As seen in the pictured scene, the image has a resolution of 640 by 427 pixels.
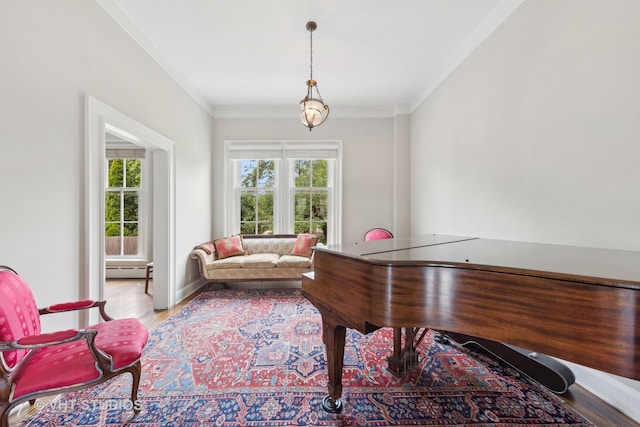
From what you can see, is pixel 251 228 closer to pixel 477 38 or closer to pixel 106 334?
pixel 106 334

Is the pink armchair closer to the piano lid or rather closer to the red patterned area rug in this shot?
the red patterned area rug

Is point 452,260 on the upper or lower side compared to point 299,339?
upper

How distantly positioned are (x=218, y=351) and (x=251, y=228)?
2.59 metres

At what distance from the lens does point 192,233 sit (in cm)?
376

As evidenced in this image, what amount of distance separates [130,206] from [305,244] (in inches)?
138

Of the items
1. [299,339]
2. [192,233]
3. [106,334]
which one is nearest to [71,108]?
[106,334]

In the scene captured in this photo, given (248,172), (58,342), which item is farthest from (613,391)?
(248,172)

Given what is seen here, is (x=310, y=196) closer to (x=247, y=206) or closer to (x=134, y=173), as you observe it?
(x=247, y=206)

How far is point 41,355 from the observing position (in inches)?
51.9

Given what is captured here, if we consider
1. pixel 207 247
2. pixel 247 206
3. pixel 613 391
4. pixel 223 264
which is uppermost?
pixel 247 206

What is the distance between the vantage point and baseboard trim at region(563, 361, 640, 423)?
1.45 meters

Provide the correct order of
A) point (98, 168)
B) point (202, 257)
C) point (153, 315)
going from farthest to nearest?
point (202, 257) < point (153, 315) < point (98, 168)

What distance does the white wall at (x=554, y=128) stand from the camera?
1.43m

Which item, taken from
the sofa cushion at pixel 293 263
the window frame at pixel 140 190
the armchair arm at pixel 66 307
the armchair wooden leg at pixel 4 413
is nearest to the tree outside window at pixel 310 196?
the sofa cushion at pixel 293 263
